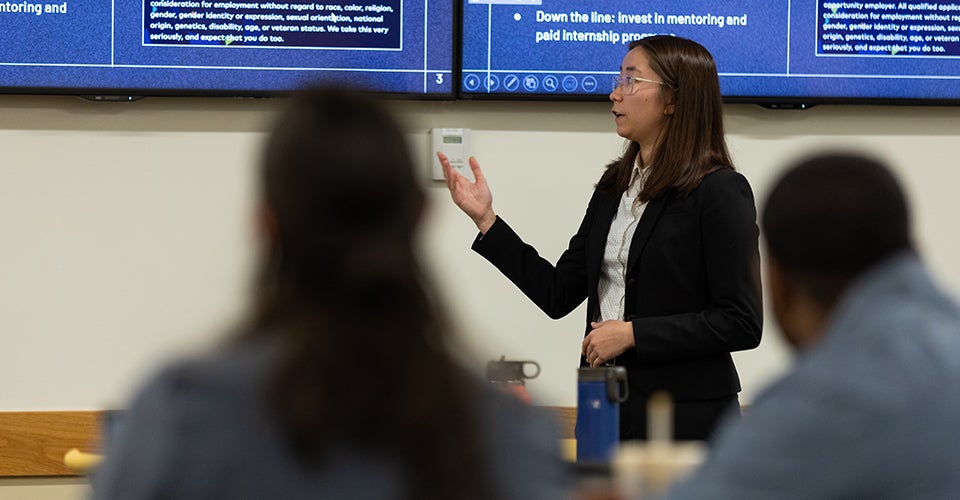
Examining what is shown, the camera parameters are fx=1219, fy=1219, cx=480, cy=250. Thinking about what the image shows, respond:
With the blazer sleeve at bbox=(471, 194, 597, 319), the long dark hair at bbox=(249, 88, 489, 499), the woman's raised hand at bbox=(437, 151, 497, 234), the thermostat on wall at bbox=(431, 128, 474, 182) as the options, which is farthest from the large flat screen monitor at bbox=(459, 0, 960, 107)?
the long dark hair at bbox=(249, 88, 489, 499)

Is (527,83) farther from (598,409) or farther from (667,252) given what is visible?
(598,409)

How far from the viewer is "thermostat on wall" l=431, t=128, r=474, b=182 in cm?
328

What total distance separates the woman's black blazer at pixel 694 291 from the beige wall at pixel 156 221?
0.56 meters

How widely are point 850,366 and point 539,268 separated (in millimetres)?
1672

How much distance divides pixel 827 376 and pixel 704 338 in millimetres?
1345

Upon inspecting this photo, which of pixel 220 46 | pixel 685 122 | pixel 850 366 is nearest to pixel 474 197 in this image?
pixel 685 122

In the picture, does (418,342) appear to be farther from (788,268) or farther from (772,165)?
(772,165)

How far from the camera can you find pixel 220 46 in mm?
3174

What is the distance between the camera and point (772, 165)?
136 inches

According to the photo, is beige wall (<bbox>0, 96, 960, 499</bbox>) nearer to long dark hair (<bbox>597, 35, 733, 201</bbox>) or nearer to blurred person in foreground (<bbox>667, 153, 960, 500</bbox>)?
long dark hair (<bbox>597, 35, 733, 201</bbox>)

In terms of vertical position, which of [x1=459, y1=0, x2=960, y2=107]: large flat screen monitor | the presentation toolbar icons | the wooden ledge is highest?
[x1=459, y1=0, x2=960, y2=107]: large flat screen monitor

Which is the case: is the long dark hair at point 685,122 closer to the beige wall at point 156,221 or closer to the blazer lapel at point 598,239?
the blazer lapel at point 598,239

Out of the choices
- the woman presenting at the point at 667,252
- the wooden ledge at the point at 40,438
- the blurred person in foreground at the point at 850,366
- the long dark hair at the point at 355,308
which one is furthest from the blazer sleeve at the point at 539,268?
the long dark hair at the point at 355,308

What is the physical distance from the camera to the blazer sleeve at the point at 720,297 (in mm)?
2568
